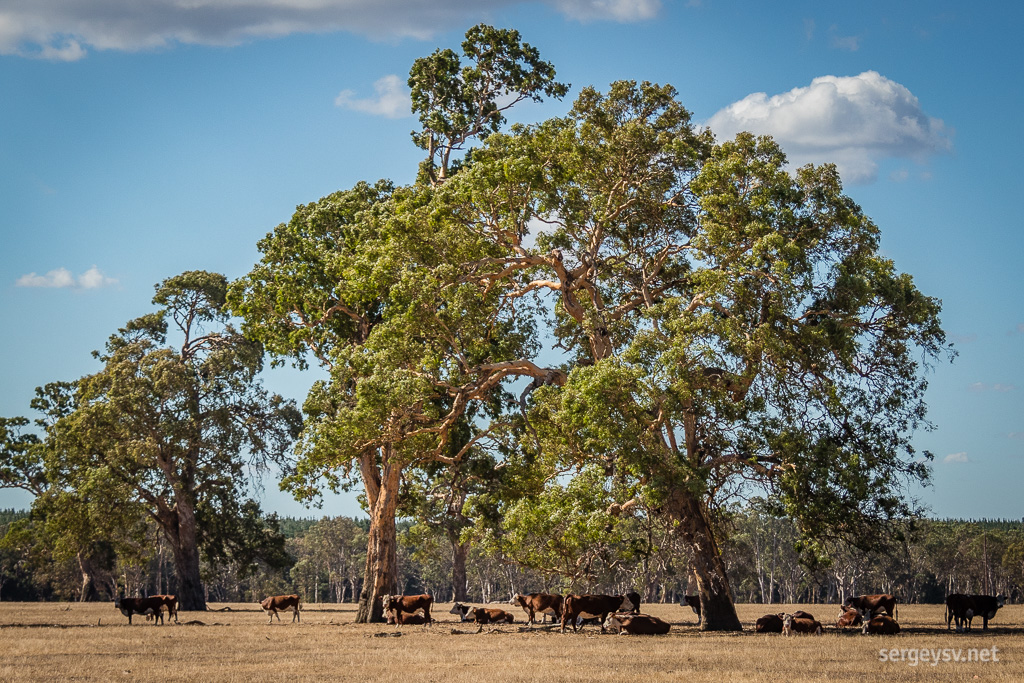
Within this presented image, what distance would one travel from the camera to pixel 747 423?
23766 mm

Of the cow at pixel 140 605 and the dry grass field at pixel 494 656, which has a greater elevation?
the dry grass field at pixel 494 656

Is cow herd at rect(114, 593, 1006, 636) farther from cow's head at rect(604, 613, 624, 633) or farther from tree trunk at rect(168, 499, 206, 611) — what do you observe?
tree trunk at rect(168, 499, 206, 611)

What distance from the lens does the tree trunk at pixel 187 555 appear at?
146ft

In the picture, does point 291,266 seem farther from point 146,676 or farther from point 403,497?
point 146,676

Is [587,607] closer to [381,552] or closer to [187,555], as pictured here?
[381,552]

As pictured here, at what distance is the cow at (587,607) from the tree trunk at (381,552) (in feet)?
27.5

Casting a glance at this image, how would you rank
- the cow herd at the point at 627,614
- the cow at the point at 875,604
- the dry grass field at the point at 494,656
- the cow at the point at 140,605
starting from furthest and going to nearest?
the cow at the point at 140,605 < the cow at the point at 875,604 < the cow herd at the point at 627,614 < the dry grass field at the point at 494,656

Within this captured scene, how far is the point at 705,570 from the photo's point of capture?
2489 cm

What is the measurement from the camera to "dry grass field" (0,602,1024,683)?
1381 centimetres

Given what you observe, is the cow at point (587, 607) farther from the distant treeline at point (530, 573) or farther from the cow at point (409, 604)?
the distant treeline at point (530, 573)

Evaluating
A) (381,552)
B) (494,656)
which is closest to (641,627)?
(494,656)

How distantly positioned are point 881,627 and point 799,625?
6.65ft

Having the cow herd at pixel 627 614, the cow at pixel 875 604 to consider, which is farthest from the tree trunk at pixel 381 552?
the cow at pixel 875 604

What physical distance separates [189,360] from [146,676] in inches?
1330
